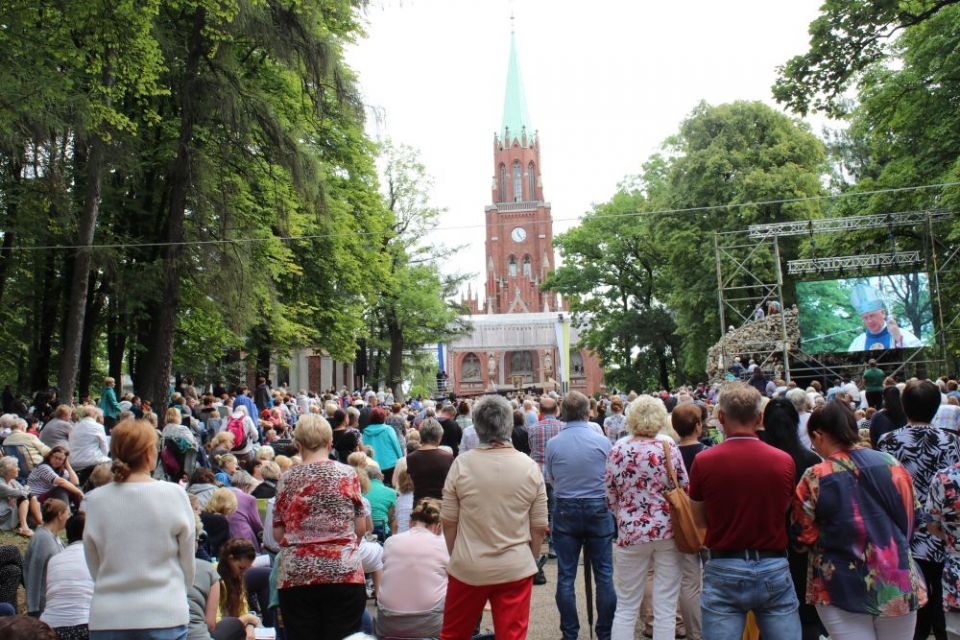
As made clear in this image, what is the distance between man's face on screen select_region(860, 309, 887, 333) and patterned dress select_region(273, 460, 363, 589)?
2384cm

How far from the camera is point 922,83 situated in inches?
741

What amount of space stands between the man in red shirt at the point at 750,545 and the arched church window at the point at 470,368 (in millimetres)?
81609

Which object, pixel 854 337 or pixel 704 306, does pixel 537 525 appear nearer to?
pixel 854 337

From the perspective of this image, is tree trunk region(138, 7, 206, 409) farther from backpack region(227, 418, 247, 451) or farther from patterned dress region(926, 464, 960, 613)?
patterned dress region(926, 464, 960, 613)

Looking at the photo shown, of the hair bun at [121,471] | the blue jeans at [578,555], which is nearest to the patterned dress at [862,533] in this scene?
the blue jeans at [578,555]

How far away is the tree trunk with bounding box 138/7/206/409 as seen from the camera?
17073mm

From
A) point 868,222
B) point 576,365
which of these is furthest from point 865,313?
point 576,365

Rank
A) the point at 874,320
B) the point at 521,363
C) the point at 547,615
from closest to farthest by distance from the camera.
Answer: the point at 547,615
the point at 874,320
the point at 521,363

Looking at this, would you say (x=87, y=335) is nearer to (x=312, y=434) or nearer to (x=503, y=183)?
(x=312, y=434)

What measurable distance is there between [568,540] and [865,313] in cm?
2199

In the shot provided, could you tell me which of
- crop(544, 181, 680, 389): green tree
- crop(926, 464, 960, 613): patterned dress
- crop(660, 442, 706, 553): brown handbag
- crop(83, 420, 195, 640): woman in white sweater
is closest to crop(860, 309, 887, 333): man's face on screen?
crop(544, 181, 680, 389): green tree

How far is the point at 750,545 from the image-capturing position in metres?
4.16

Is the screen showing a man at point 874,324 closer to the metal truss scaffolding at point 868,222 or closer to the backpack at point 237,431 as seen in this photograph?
the metal truss scaffolding at point 868,222

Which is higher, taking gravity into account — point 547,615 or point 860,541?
point 860,541
